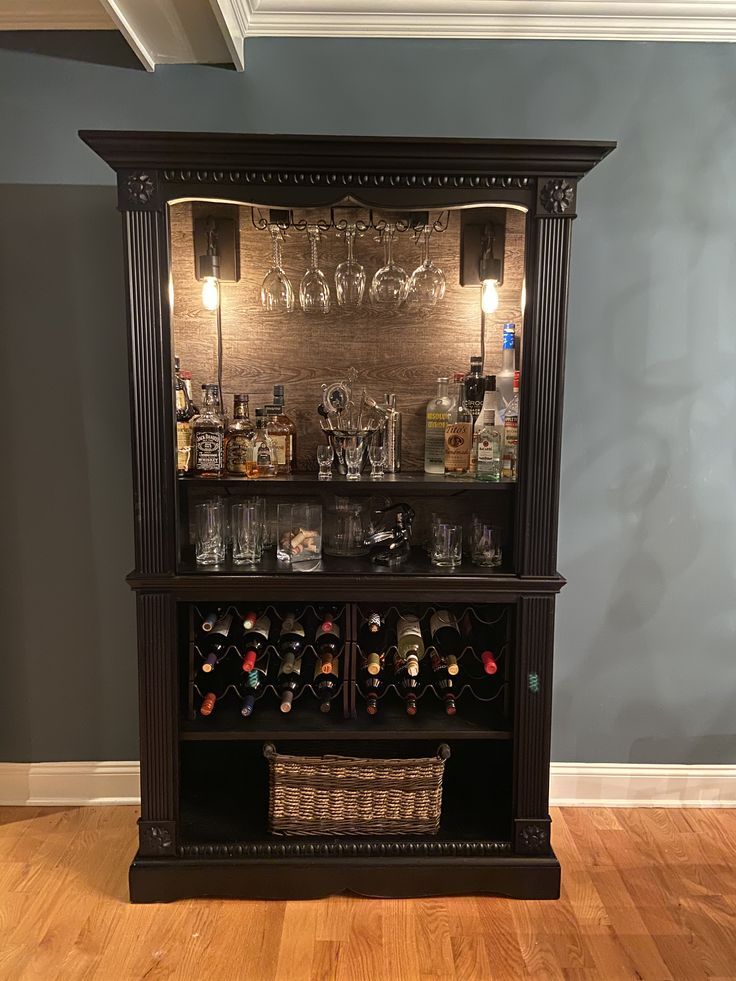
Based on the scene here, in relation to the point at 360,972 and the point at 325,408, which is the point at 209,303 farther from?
the point at 360,972

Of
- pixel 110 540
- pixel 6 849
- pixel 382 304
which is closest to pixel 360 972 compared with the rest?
pixel 6 849

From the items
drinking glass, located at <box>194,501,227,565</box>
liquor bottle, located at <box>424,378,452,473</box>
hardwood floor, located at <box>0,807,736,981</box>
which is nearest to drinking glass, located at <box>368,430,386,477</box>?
liquor bottle, located at <box>424,378,452,473</box>

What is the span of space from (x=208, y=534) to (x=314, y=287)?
0.79m

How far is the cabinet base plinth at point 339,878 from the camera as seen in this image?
209 cm

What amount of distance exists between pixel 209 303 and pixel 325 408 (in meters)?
0.50

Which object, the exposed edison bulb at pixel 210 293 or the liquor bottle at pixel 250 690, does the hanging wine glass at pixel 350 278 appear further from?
the liquor bottle at pixel 250 690

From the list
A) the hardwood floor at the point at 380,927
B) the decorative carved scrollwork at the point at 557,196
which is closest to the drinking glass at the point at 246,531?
the hardwood floor at the point at 380,927

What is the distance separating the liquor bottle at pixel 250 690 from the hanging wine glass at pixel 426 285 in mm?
1205

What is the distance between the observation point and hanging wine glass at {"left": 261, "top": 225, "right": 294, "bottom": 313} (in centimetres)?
219

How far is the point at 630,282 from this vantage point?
2.38 metres

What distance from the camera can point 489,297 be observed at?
233 cm

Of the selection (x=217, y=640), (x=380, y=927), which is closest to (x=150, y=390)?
(x=217, y=640)

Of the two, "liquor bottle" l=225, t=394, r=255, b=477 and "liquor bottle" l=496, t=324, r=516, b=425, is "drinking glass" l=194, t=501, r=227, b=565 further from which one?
"liquor bottle" l=496, t=324, r=516, b=425

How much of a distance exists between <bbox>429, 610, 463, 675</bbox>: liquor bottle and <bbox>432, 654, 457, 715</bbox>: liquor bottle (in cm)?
2
